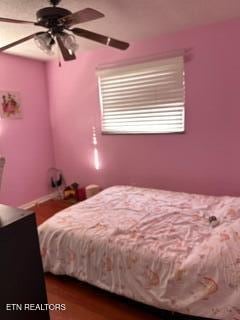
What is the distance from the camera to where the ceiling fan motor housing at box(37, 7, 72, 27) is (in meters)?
1.76

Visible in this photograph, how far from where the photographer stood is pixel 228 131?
9.53ft

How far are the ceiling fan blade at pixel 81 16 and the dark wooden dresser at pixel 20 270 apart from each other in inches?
50.3

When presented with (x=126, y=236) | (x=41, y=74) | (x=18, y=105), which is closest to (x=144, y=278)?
(x=126, y=236)

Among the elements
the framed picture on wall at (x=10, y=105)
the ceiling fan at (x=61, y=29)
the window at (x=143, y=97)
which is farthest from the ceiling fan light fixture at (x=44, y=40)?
the framed picture on wall at (x=10, y=105)

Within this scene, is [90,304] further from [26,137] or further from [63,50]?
[26,137]

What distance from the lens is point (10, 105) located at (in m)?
3.63

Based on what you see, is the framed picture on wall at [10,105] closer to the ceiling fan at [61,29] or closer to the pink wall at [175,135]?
the pink wall at [175,135]

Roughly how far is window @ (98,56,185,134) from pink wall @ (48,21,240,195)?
0.11m

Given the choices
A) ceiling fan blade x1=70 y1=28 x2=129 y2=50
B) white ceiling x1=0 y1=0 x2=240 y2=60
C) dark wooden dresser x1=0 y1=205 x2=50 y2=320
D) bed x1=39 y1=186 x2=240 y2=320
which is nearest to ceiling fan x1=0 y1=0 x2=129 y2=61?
ceiling fan blade x1=70 y1=28 x2=129 y2=50

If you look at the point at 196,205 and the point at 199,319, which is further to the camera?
the point at 196,205

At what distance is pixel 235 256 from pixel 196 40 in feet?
7.83

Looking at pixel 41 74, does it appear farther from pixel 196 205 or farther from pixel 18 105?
pixel 196 205

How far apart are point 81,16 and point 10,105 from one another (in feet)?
7.80

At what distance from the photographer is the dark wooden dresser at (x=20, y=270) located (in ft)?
3.04
